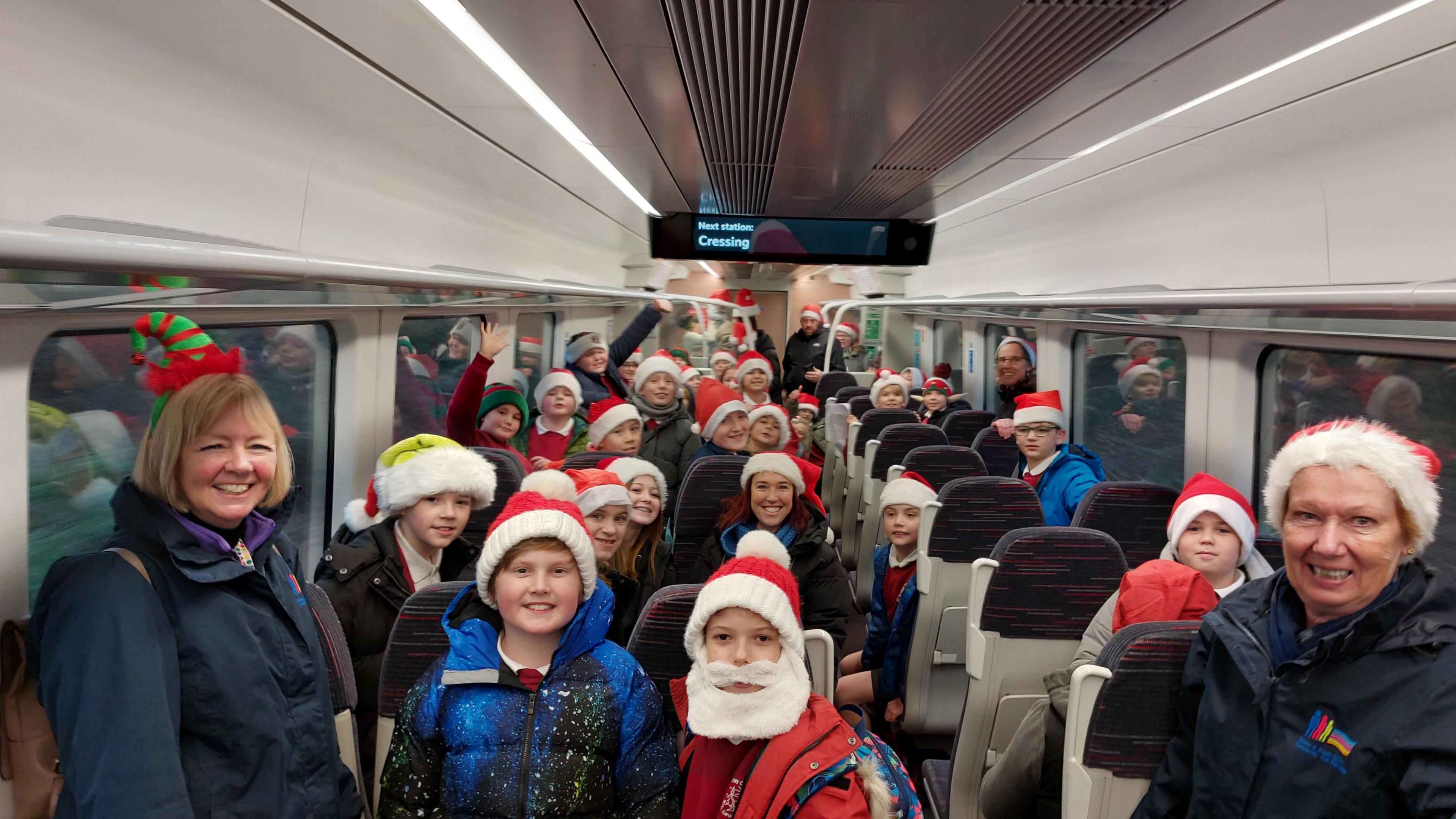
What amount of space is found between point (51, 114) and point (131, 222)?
1.41 feet

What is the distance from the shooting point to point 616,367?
8.85 meters

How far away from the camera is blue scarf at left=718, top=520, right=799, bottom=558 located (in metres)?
4.54

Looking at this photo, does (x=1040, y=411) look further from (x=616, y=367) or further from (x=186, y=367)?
(x=186, y=367)

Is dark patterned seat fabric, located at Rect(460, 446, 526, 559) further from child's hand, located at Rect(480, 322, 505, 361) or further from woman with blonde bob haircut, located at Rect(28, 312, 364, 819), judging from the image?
woman with blonde bob haircut, located at Rect(28, 312, 364, 819)

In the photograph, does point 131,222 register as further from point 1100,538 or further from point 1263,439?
point 1263,439

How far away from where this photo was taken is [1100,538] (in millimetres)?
3742

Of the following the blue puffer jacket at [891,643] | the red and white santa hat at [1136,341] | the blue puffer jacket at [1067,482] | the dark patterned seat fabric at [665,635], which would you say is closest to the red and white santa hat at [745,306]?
the red and white santa hat at [1136,341]

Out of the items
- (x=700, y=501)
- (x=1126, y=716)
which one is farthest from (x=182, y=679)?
(x=700, y=501)

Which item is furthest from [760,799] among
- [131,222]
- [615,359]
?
[615,359]

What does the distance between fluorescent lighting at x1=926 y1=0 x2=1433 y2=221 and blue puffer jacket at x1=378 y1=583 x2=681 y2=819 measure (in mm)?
3076

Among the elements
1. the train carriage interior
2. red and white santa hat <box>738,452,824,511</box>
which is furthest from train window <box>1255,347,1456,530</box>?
red and white santa hat <box>738,452,824,511</box>

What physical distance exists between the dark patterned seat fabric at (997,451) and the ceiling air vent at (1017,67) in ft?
8.41

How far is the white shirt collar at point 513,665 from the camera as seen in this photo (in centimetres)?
242

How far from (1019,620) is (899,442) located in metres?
3.67
